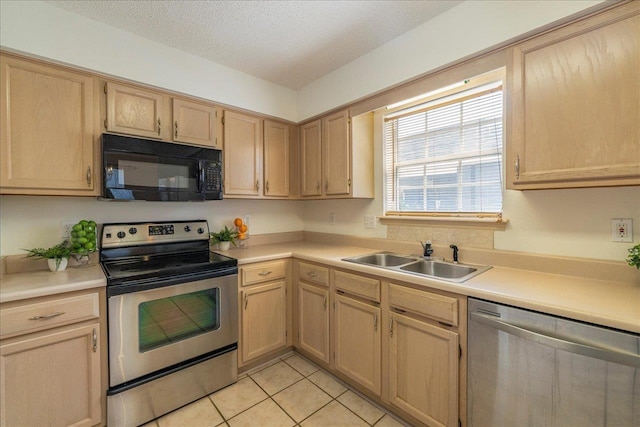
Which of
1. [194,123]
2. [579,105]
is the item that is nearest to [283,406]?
[194,123]

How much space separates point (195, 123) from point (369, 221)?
5.55ft

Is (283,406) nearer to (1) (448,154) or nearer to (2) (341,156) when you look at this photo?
(2) (341,156)

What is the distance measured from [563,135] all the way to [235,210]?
250 centimetres

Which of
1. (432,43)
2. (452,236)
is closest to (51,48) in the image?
(432,43)

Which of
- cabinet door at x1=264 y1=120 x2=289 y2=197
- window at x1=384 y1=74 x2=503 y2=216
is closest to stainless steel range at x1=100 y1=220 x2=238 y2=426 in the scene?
cabinet door at x1=264 y1=120 x2=289 y2=197

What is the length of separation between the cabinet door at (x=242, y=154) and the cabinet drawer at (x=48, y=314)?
121cm

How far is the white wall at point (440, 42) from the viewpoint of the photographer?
1399 millimetres

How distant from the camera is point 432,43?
1.80 metres

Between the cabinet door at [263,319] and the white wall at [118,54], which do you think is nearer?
the white wall at [118,54]

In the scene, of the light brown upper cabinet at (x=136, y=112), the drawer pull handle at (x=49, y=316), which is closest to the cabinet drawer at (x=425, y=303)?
the drawer pull handle at (x=49, y=316)

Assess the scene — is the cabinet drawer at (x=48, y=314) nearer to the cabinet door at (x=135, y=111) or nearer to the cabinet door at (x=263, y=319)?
the cabinet door at (x=263, y=319)

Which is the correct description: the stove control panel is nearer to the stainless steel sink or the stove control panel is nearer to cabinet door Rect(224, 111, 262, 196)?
cabinet door Rect(224, 111, 262, 196)

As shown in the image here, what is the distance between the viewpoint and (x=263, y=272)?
223 cm

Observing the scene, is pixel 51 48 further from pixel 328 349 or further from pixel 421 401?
pixel 421 401
